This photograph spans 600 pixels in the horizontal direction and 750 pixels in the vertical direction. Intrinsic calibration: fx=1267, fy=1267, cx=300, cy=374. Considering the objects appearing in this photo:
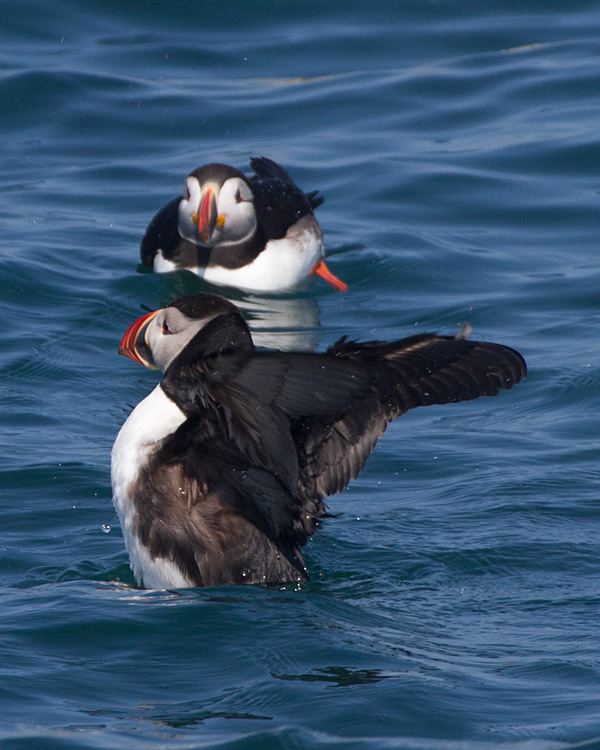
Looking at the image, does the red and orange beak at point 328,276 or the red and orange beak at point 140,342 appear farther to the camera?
the red and orange beak at point 328,276

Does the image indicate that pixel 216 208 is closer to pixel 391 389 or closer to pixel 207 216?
pixel 207 216

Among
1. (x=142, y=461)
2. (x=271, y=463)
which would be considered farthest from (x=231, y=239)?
(x=271, y=463)

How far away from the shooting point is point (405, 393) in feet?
13.5

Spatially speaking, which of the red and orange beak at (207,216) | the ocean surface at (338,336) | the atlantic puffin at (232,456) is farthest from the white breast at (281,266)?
the atlantic puffin at (232,456)

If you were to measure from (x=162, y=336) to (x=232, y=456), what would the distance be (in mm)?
537

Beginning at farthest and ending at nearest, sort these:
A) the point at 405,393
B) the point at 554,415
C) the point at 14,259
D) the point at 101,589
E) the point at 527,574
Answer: the point at 14,259, the point at 554,415, the point at 527,574, the point at 101,589, the point at 405,393

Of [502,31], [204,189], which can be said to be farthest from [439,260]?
[502,31]

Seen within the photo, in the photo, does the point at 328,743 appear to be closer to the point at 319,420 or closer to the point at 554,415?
the point at 319,420

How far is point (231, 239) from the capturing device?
28.3ft

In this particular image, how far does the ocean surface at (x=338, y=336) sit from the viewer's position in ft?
11.8

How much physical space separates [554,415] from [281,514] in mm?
2554

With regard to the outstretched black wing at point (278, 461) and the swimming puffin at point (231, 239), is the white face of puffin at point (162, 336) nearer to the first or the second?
the outstretched black wing at point (278, 461)

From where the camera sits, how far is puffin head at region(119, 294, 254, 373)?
13.5 ft

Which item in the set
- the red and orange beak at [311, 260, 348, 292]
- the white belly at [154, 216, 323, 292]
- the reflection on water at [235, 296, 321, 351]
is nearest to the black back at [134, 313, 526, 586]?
the reflection on water at [235, 296, 321, 351]
